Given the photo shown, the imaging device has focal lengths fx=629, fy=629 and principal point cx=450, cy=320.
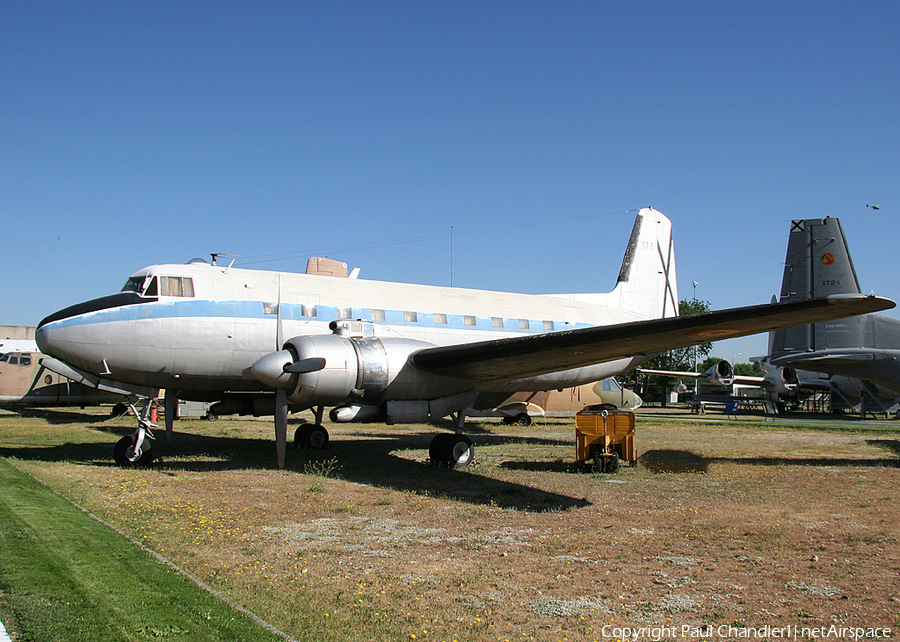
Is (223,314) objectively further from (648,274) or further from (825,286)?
(825,286)

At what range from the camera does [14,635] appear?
3.70 meters

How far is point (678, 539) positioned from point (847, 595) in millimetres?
1953

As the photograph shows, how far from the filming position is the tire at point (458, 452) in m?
12.3

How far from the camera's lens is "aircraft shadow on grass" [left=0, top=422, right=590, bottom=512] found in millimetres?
9422

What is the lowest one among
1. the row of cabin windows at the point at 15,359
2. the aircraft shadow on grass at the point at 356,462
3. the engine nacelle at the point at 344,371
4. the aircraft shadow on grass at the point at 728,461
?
the aircraft shadow on grass at the point at 728,461

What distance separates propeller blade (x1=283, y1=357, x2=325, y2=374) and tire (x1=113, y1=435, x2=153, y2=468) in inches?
142

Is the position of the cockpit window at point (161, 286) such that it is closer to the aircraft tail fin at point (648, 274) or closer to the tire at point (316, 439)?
the tire at point (316, 439)

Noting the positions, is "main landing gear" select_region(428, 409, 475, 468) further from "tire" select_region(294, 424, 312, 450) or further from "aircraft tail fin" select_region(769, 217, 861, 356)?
"aircraft tail fin" select_region(769, 217, 861, 356)

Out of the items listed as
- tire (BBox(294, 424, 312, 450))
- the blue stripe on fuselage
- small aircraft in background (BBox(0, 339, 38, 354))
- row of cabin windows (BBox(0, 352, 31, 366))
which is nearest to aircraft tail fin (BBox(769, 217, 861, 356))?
the blue stripe on fuselage

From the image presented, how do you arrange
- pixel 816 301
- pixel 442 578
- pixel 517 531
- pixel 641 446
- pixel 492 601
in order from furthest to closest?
Result: pixel 641 446 → pixel 816 301 → pixel 517 531 → pixel 442 578 → pixel 492 601

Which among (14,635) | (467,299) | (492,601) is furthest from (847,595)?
(467,299)

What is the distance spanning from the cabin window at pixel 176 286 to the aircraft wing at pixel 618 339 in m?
4.65

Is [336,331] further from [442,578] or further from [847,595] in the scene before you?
[847,595]

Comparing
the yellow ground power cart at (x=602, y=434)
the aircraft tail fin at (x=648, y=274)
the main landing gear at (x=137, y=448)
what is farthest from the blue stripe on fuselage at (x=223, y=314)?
the aircraft tail fin at (x=648, y=274)
